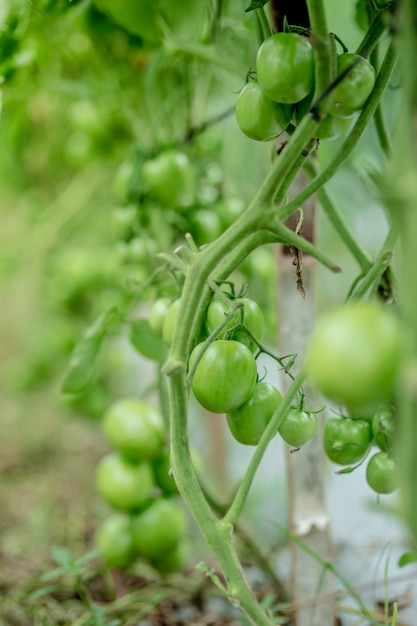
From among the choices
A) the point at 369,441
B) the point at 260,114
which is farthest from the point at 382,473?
the point at 260,114

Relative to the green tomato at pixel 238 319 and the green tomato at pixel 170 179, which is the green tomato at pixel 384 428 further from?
the green tomato at pixel 170 179

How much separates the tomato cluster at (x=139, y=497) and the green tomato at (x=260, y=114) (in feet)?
1.54

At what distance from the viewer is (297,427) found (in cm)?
40

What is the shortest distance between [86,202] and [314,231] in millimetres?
911

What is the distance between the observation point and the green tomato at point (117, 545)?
0.77 meters

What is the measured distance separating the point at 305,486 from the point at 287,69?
407 mm

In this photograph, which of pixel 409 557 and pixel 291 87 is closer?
pixel 291 87

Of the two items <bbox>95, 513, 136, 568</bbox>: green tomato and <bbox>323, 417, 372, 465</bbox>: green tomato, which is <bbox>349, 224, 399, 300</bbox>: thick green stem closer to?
<bbox>323, 417, 372, 465</bbox>: green tomato

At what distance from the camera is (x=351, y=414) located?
0.42 m

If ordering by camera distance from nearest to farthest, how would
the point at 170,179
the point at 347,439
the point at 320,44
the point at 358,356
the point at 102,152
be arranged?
the point at 358,356, the point at 320,44, the point at 347,439, the point at 170,179, the point at 102,152

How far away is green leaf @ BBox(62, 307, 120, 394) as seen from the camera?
2.05 ft

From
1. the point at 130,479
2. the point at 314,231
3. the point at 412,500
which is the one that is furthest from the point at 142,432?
the point at 412,500

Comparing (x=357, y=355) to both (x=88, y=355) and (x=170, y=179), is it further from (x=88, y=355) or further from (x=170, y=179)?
(x=170, y=179)

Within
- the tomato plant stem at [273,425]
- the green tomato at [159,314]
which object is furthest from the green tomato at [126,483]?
the tomato plant stem at [273,425]
